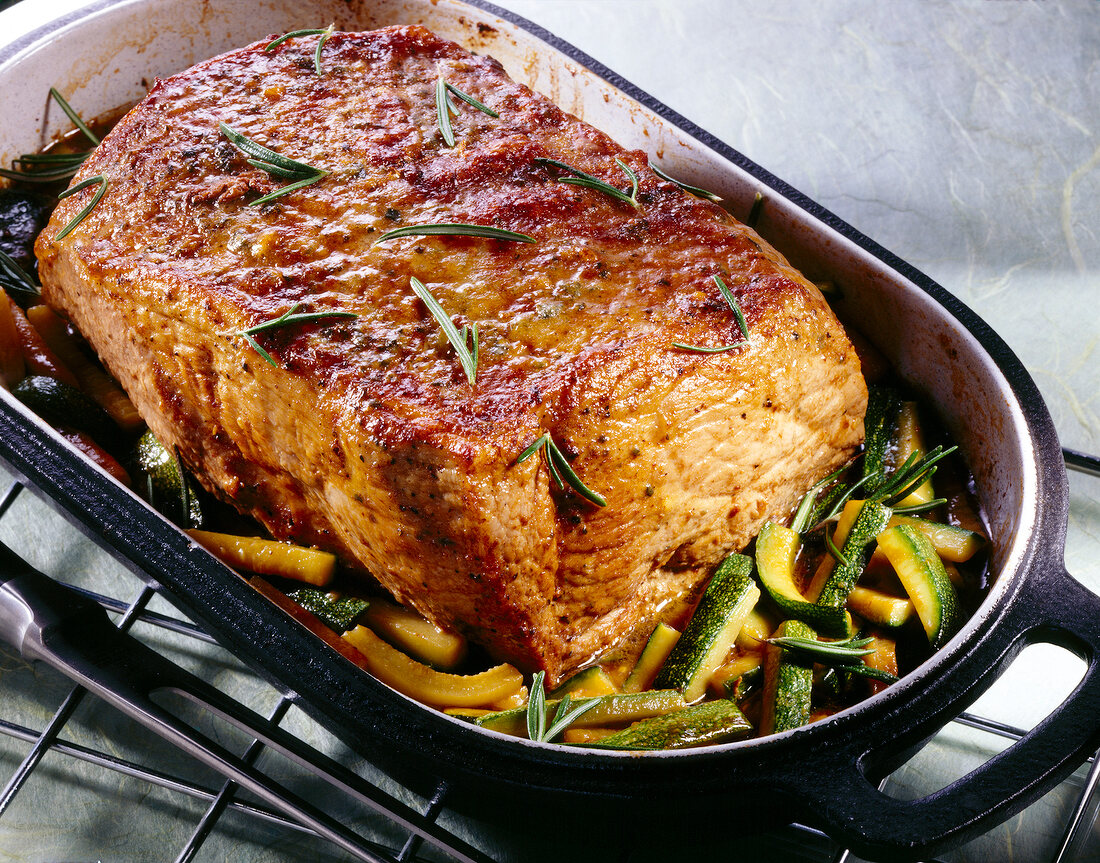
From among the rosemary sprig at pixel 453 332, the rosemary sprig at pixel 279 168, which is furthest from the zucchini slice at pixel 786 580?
the rosemary sprig at pixel 279 168

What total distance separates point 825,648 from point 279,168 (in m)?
1.66

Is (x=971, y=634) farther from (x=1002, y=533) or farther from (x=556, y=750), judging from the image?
(x=556, y=750)

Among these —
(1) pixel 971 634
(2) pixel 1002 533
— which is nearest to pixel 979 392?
(2) pixel 1002 533

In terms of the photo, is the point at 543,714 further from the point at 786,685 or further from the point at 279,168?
the point at 279,168

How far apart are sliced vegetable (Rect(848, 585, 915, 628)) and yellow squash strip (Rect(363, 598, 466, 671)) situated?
87 cm

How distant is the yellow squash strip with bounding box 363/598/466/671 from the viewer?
2248 mm

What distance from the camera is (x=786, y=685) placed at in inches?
82.7

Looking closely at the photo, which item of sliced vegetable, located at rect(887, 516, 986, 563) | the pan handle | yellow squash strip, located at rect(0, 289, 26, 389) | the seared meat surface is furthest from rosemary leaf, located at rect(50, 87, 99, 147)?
the pan handle

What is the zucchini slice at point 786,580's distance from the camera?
2201mm

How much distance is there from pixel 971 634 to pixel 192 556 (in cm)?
153

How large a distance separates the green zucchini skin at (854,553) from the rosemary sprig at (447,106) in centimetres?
134

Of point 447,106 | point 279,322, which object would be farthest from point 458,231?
point 447,106

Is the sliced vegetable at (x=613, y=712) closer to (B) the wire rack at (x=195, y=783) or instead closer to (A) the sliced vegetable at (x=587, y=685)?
(A) the sliced vegetable at (x=587, y=685)

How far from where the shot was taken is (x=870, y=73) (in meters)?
4.68
